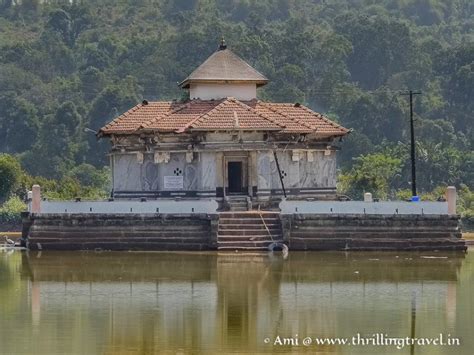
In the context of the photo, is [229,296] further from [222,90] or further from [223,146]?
[222,90]

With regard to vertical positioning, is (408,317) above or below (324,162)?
below

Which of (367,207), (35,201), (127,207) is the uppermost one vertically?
(35,201)

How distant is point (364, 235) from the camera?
46.2m

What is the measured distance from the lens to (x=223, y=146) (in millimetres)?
49562

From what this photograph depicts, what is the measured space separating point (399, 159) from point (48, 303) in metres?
49.1

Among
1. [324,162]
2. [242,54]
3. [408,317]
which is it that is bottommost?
[408,317]

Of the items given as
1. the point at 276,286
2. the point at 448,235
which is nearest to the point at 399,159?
the point at 448,235

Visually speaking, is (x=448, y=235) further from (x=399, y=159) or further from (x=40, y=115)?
(x=40, y=115)

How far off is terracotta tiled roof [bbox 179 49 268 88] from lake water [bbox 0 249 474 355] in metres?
9.56

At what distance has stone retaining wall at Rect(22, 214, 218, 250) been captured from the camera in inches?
1812

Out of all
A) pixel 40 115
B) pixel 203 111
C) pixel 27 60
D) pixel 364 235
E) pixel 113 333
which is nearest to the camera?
pixel 113 333

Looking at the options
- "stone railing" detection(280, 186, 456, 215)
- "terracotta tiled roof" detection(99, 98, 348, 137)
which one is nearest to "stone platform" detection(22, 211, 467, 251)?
"stone railing" detection(280, 186, 456, 215)

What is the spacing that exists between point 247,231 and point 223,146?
4324 millimetres

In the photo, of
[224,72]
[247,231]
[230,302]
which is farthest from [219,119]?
[230,302]
